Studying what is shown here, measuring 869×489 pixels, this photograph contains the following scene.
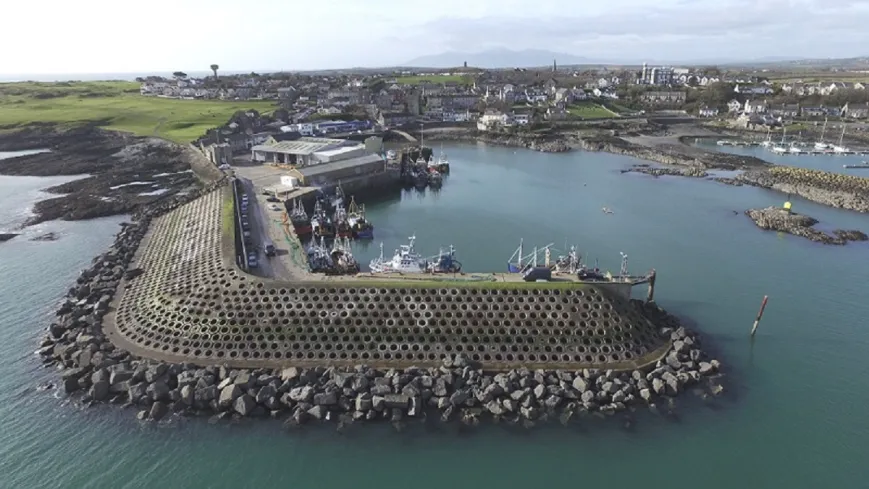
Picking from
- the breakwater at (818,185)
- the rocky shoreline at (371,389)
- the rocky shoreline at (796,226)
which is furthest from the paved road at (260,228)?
the breakwater at (818,185)

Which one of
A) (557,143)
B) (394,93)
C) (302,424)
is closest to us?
(302,424)

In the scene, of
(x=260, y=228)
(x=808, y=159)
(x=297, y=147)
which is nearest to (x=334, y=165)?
(x=297, y=147)

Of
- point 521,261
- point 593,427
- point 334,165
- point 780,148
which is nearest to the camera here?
point 593,427

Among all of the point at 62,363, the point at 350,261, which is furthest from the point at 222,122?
the point at 62,363

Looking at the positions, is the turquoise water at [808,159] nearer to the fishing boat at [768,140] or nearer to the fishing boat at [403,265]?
the fishing boat at [768,140]

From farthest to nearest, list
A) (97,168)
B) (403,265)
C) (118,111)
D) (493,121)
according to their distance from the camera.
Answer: (493,121), (118,111), (97,168), (403,265)

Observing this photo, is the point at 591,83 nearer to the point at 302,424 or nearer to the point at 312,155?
the point at 312,155

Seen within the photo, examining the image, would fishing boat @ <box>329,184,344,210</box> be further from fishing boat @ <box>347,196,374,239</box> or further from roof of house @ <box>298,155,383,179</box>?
fishing boat @ <box>347,196,374,239</box>

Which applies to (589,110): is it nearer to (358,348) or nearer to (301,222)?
(301,222)

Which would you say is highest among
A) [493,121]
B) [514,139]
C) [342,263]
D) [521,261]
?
[493,121]
